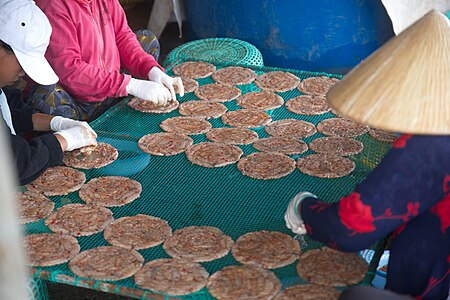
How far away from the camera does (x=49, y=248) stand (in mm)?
2357

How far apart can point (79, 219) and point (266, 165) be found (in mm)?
815

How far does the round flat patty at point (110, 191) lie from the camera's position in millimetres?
2631

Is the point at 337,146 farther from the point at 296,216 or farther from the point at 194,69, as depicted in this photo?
the point at 194,69

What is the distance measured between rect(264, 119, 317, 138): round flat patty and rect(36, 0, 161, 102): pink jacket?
0.78 metres

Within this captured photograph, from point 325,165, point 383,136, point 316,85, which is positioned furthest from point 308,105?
point 325,165

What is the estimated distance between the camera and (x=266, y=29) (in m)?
4.60

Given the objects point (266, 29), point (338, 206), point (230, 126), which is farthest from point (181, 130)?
point (266, 29)

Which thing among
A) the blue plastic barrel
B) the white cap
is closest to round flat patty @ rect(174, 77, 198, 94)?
the white cap

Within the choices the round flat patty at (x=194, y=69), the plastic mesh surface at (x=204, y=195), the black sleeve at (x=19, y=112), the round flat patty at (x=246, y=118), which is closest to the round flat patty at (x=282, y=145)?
the plastic mesh surface at (x=204, y=195)

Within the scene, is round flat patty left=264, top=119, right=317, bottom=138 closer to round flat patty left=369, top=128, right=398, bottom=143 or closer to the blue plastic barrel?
round flat patty left=369, top=128, right=398, bottom=143

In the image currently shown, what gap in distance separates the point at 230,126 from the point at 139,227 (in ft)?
2.90

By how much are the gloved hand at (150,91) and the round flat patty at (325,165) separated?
0.81m

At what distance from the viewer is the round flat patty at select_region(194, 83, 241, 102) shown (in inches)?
136

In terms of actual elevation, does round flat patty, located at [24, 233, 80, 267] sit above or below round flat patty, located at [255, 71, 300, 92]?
below
